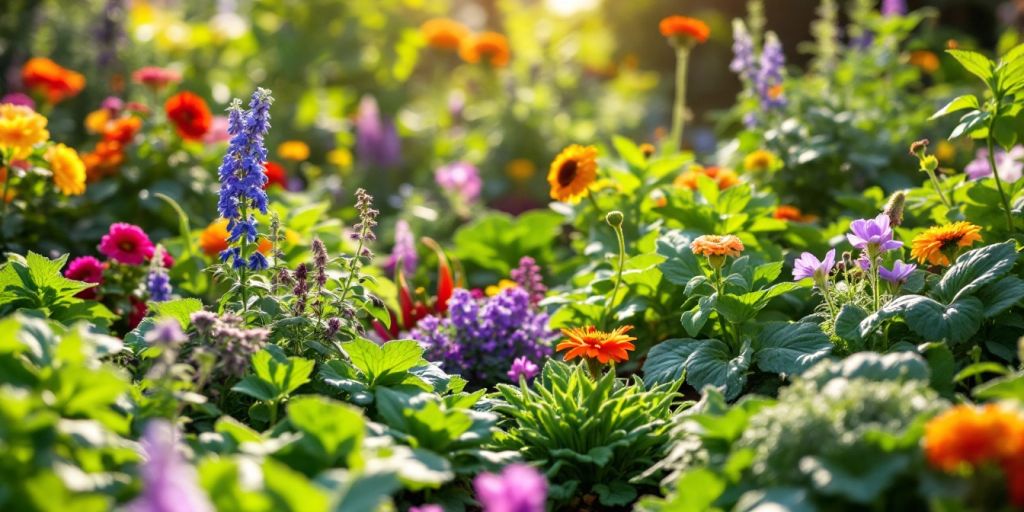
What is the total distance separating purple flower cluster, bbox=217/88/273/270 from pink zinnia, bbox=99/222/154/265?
3.14 feet

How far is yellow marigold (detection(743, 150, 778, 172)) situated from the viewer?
4059mm

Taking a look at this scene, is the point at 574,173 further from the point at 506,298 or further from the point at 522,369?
the point at 522,369

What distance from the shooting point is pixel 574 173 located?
135 inches

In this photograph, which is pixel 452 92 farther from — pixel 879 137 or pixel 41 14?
pixel 879 137

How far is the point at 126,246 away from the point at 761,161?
2.49 metres

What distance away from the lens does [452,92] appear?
712 cm

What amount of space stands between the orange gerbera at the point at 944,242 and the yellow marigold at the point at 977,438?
1125 millimetres

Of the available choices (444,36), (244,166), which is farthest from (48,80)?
(244,166)

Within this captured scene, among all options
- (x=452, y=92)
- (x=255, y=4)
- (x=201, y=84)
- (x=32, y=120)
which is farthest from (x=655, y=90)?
(x=32, y=120)

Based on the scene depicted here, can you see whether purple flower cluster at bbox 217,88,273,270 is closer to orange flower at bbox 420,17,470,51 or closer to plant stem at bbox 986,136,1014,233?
plant stem at bbox 986,136,1014,233

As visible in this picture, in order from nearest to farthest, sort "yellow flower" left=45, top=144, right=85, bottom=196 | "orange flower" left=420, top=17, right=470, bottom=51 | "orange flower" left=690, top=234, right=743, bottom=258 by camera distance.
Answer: "orange flower" left=690, top=234, right=743, bottom=258 → "yellow flower" left=45, top=144, right=85, bottom=196 → "orange flower" left=420, top=17, right=470, bottom=51

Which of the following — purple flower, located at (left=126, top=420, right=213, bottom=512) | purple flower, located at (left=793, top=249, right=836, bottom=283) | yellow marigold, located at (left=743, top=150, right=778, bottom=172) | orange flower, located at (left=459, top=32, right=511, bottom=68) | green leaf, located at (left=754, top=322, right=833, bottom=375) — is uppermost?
orange flower, located at (left=459, top=32, right=511, bottom=68)

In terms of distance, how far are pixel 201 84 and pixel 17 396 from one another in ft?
14.1

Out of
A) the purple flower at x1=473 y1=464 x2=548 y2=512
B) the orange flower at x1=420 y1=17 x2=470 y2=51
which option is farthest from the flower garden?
the orange flower at x1=420 y1=17 x2=470 y2=51
